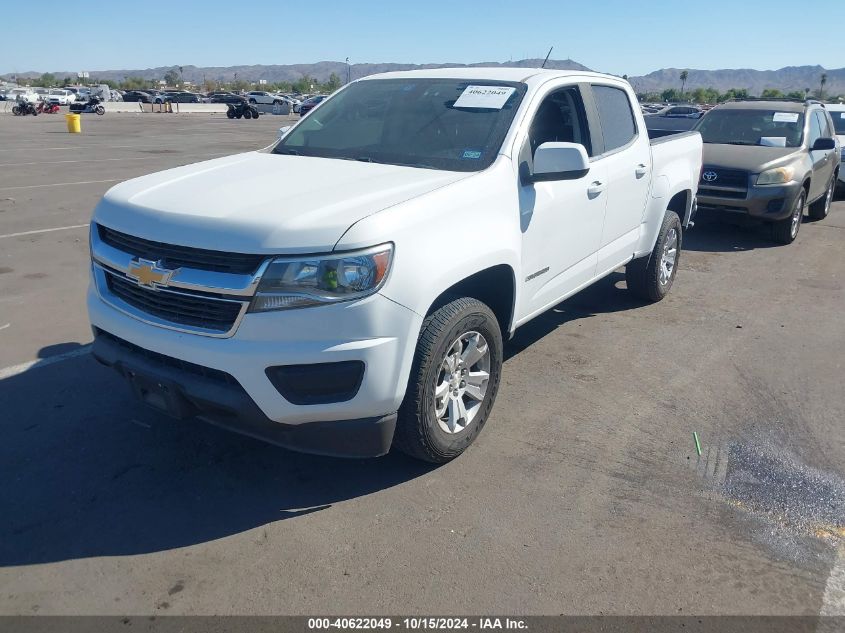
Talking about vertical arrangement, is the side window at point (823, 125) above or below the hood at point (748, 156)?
above

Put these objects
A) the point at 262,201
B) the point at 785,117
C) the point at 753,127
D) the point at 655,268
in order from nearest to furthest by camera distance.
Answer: the point at 262,201 < the point at 655,268 < the point at 785,117 < the point at 753,127

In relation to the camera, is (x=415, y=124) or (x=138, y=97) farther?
(x=138, y=97)

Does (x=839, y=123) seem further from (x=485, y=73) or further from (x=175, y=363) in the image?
(x=175, y=363)

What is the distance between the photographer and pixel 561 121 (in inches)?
187

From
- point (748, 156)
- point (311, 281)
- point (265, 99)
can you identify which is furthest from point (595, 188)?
point (265, 99)

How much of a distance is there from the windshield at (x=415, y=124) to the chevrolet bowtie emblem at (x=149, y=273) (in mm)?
1514

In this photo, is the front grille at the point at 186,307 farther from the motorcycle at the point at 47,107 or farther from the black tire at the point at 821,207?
the motorcycle at the point at 47,107

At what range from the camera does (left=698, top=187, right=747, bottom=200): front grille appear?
9.18m

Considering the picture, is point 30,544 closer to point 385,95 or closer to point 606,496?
point 606,496

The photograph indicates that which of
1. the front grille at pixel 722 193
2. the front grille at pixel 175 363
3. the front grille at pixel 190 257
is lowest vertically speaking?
the front grille at pixel 175 363

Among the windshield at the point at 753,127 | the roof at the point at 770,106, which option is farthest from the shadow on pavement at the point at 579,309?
the roof at the point at 770,106

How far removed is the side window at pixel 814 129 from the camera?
10125 mm

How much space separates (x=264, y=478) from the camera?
3.60 m

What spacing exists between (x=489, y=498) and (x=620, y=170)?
2.83 metres
